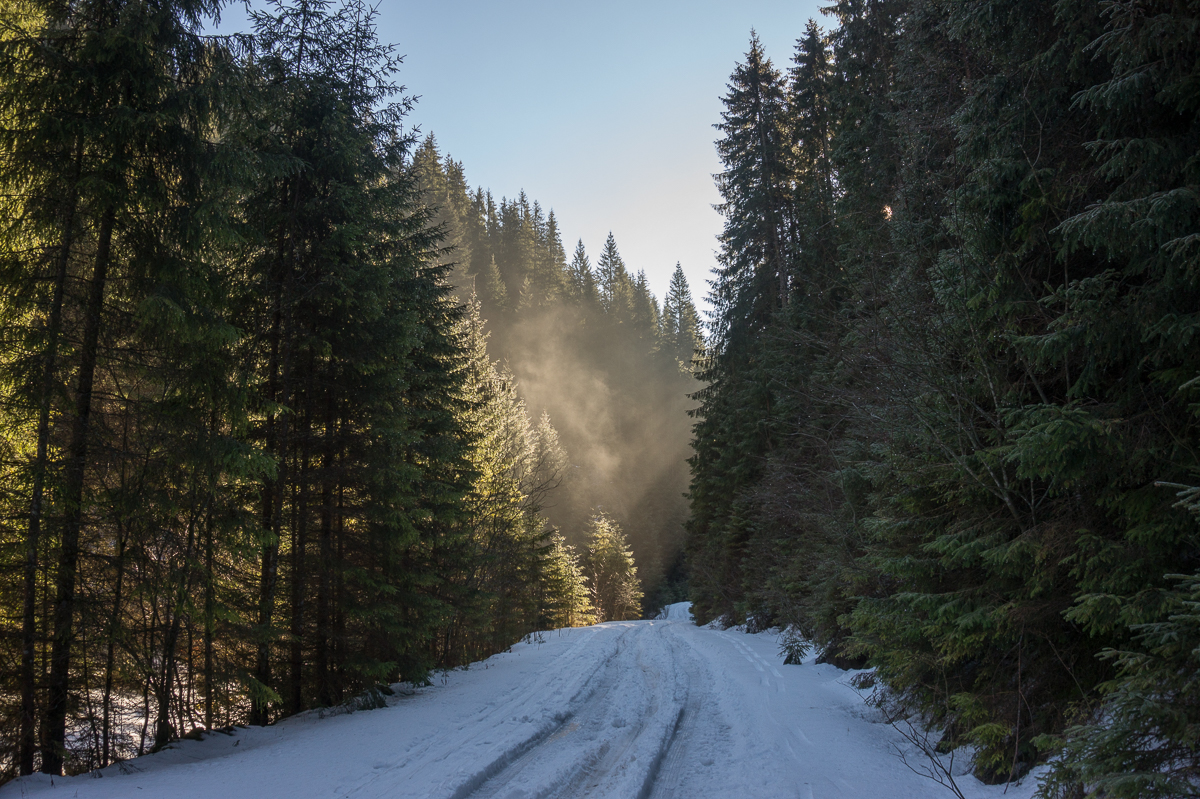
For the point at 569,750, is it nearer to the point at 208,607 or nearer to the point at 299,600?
the point at 208,607

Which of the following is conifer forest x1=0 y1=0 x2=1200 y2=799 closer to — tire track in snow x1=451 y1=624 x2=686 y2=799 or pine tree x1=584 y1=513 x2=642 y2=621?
tire track in snow x1=451 y1=624 x2=686 y2=799

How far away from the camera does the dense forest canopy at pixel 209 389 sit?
5.93 meters

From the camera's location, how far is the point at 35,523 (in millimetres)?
5613

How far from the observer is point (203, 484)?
688cm

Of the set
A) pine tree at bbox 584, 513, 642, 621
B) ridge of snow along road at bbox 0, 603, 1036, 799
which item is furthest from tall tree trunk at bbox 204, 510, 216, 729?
pine tree at bbox 584, 513, 642, 621

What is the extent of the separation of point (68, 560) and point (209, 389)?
2.20 metres

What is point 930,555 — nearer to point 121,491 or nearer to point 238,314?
point 121,491

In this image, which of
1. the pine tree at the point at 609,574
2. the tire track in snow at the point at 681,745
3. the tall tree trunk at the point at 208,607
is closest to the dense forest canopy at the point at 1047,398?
the tire track in snow at the point at 681,745

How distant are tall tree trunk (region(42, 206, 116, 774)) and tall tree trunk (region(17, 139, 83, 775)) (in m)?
0.15

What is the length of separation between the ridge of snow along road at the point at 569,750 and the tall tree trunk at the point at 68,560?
0.57 meters

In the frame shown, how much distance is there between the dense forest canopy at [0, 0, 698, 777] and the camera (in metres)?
5.93

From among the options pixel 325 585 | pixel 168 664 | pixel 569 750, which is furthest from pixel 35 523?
pixel 569 750

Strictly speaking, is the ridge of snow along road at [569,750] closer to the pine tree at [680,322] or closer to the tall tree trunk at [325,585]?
the tall tree trunk at [325,585]

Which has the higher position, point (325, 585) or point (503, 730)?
point (325, 585)
